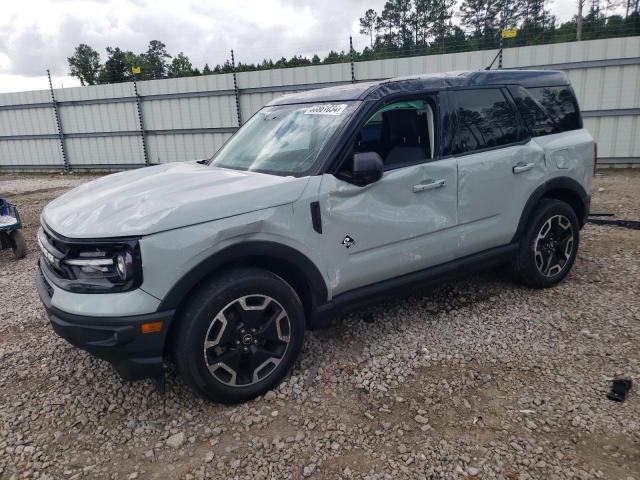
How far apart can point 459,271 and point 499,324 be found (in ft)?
1.81

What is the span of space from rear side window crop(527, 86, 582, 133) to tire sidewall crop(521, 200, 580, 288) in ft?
2.30

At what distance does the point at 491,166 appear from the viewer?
153 inches

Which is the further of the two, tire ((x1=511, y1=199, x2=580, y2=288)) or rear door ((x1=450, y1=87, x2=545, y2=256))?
tire ((x1=511, y1=199, x2=580, y2=288))

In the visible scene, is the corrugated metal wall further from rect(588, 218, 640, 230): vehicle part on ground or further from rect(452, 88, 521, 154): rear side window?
rect(452, 88, 521, 154): rear side window

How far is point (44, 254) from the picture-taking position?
10.1 ft

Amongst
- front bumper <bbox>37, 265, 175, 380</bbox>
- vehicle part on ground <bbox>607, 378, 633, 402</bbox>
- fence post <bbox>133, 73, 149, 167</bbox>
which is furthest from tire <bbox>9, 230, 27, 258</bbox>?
fence post <bbox>133, 73, 149, 167</bbox>

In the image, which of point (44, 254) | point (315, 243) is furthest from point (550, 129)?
point (44, 254)

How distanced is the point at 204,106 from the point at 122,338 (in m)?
12.4

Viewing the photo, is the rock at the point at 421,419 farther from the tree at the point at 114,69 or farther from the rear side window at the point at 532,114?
the tree at the point at 114,69

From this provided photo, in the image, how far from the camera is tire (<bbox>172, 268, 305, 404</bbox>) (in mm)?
2736

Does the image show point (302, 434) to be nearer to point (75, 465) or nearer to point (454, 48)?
point (75, 465)

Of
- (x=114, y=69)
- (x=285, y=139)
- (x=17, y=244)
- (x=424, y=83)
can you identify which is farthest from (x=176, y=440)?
(x=114, y=69)

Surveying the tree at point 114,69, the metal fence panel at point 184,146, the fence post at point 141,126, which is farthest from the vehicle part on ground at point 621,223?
the tree at point 114,69

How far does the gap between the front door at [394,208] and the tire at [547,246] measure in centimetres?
94
